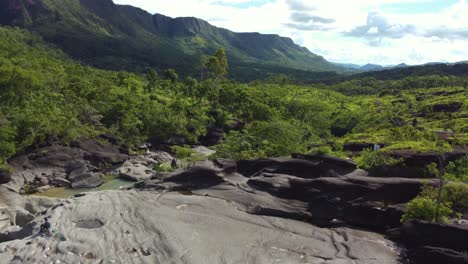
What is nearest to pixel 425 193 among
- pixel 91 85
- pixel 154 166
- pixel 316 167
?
pixel 316 167

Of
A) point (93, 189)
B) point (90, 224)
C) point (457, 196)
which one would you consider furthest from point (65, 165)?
point (457, 196)

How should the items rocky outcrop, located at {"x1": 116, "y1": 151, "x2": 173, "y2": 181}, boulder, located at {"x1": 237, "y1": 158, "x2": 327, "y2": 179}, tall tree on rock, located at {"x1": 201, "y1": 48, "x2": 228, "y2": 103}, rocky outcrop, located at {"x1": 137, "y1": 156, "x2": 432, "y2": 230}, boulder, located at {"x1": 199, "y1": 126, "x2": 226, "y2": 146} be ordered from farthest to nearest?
tall tree on rock, located at {"x1": 201, "y1": 48, "x2": 228, "y2": 103}
boulder, located at {"x1": 199, "y1": 126, "x2": 226, "y2": 146}
rocky outcrop, located at {"x1": 116, "y1": 151, "x2": 173, "y2": 181}
boulder, located at {"x1": 237, "y1": 158, "x2": 327, "y2": 179}
rocky outcrop, located at {"x1": 137, "y1": 156, "x2": 432, "y2": 230}

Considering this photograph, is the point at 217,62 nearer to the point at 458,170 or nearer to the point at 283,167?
the point at 283,167

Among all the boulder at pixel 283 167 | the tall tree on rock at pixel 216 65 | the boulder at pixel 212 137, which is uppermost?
the tall tree on rock at pixel 216 65

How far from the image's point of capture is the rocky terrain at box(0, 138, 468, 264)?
32812 mm

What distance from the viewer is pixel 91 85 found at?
110625 millimetres

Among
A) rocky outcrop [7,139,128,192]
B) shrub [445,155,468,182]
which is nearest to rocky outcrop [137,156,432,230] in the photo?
shrub [445,155,468,182]

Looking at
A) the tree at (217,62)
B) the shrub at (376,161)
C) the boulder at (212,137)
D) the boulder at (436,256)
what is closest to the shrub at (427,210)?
the boulder at (436,256)

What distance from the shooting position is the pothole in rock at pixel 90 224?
36856mm

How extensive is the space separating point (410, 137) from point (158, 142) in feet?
194

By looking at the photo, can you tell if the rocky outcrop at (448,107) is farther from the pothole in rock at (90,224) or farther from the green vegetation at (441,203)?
the pothole in rock at (90,224)

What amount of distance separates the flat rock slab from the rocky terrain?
3.4 inches

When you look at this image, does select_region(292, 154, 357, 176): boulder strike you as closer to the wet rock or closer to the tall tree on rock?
the wet rock

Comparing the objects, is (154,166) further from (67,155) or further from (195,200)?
(195,200)
